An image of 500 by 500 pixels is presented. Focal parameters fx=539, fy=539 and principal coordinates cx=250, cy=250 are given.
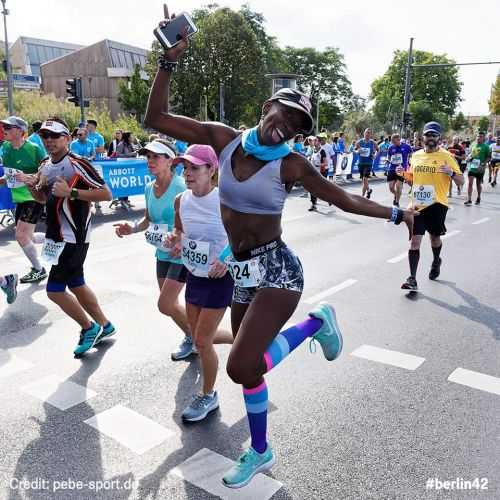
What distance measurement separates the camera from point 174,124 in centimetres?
298

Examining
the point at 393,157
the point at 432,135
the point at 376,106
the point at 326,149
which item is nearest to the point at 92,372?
the point at 432,135

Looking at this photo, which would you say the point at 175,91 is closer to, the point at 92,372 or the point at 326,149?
the point at 326,149

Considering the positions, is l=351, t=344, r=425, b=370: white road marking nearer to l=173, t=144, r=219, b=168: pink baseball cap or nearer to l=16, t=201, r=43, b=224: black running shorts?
l=173, t=144, r=219, b=168: pink baseball cap

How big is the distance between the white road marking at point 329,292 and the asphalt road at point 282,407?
37 millimetres

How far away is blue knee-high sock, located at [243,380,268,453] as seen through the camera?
288 cm

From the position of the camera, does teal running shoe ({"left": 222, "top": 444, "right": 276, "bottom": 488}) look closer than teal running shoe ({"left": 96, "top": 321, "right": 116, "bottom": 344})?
Yes

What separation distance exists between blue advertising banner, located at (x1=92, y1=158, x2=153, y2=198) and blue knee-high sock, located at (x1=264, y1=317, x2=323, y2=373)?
31.1 ft

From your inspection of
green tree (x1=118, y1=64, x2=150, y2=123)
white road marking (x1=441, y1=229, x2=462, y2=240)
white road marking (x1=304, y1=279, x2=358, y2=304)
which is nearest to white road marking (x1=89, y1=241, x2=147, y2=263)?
white road marking (x1=304, y1=279, x2=358, y2=304)

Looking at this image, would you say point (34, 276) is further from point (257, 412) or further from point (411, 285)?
point (257, 412)

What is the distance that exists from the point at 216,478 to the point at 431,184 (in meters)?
5.09

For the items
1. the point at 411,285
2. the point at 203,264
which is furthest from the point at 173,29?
the point at 411,285

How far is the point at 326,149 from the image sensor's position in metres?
16.9

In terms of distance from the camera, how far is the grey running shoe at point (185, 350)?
A: 14.7ft

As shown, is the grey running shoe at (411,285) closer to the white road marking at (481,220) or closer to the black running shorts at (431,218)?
the black running shorts at (431,218)
